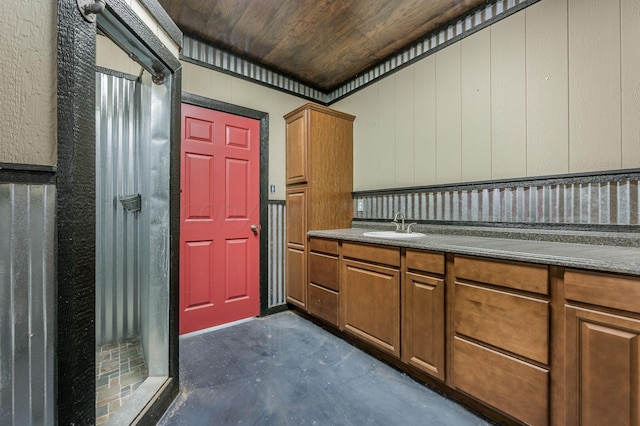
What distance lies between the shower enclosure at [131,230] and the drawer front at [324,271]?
131cm

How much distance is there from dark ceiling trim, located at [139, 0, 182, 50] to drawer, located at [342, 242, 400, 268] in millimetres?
1804

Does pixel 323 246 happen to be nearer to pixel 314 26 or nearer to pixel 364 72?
pixel 314 26

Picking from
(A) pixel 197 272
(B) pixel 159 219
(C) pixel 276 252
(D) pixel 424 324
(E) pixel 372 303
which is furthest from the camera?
(C) pixel 276 252

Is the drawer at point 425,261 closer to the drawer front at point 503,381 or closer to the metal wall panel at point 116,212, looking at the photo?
the drawer front at point 503,381

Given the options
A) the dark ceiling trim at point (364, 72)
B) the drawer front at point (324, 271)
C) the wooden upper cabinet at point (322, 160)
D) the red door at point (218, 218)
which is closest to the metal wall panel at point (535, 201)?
the wooden upper cabinet at point (322, 160)

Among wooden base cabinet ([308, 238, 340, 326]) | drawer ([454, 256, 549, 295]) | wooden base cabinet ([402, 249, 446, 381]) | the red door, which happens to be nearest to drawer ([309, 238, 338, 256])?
wooden base cabinet ([308, 238, 340, 326])

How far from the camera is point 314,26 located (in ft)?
7.64

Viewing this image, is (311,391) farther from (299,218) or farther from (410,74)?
(410,74)

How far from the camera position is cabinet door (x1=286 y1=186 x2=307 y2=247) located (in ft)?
9.23

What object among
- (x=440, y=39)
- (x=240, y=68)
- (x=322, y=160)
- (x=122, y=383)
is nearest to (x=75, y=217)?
(x=122, y=383)

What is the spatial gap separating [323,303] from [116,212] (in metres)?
1.85

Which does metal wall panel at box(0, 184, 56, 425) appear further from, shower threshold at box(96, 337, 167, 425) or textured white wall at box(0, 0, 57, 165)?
shower threshold at box(96, 337, 167, 425)

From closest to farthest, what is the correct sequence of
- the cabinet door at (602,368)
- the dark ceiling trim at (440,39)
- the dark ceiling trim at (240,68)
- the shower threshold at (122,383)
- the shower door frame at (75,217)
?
the shower door frame at (75,217) < the cabinet door at (602,368) < the shower threshold at (122,383) < the dark ceiling trim at (440,39) < the dark ceiling trim at (240,68)

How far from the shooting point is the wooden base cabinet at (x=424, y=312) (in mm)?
1615
